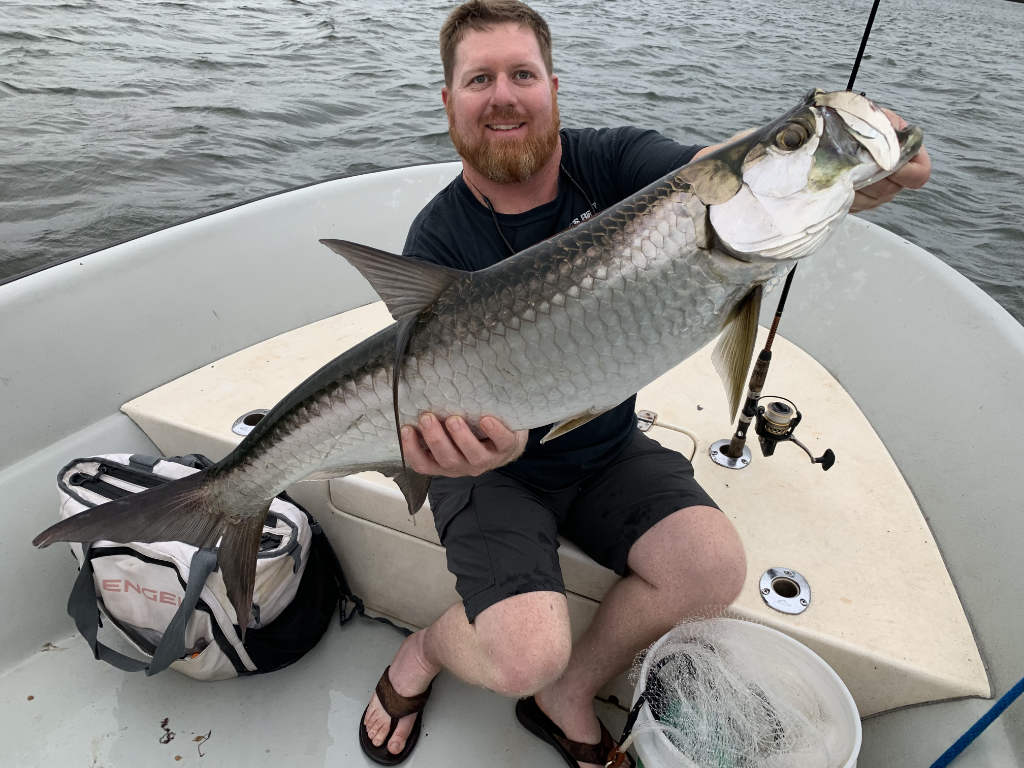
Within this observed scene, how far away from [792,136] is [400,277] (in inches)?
40.6

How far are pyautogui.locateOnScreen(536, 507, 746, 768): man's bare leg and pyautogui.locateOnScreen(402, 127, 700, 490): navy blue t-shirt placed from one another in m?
0.37

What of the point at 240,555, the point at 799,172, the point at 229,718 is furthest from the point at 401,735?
the point at 799,172

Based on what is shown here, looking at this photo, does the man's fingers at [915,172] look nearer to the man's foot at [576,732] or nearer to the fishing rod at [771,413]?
the fishing rod at [771,413]

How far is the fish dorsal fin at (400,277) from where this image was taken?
1.71 metres

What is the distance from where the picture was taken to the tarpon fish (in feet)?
5.06

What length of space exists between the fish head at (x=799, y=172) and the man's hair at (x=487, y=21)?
118cm

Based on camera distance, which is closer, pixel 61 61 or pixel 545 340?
pixel 545 340

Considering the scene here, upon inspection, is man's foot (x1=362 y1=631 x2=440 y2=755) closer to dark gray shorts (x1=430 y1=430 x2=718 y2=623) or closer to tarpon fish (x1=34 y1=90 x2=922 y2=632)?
dark gray shorts (x1=430 y1=430 x2=718 y2=623)

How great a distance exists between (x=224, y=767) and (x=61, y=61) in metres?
12.2

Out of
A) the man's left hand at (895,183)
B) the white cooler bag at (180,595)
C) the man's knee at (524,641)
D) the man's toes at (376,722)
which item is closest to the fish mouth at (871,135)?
the man's left hand at (895,183)

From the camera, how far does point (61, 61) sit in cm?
1047

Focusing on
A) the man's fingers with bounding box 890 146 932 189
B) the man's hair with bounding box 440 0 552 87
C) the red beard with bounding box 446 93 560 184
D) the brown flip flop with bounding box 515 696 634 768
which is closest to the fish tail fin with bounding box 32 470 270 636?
the brown flip flop with bounding box 515 696 634 768

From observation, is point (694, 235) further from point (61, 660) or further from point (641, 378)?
point (61, 660)

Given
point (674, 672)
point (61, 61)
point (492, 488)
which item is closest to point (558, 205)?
point (492, 488)
